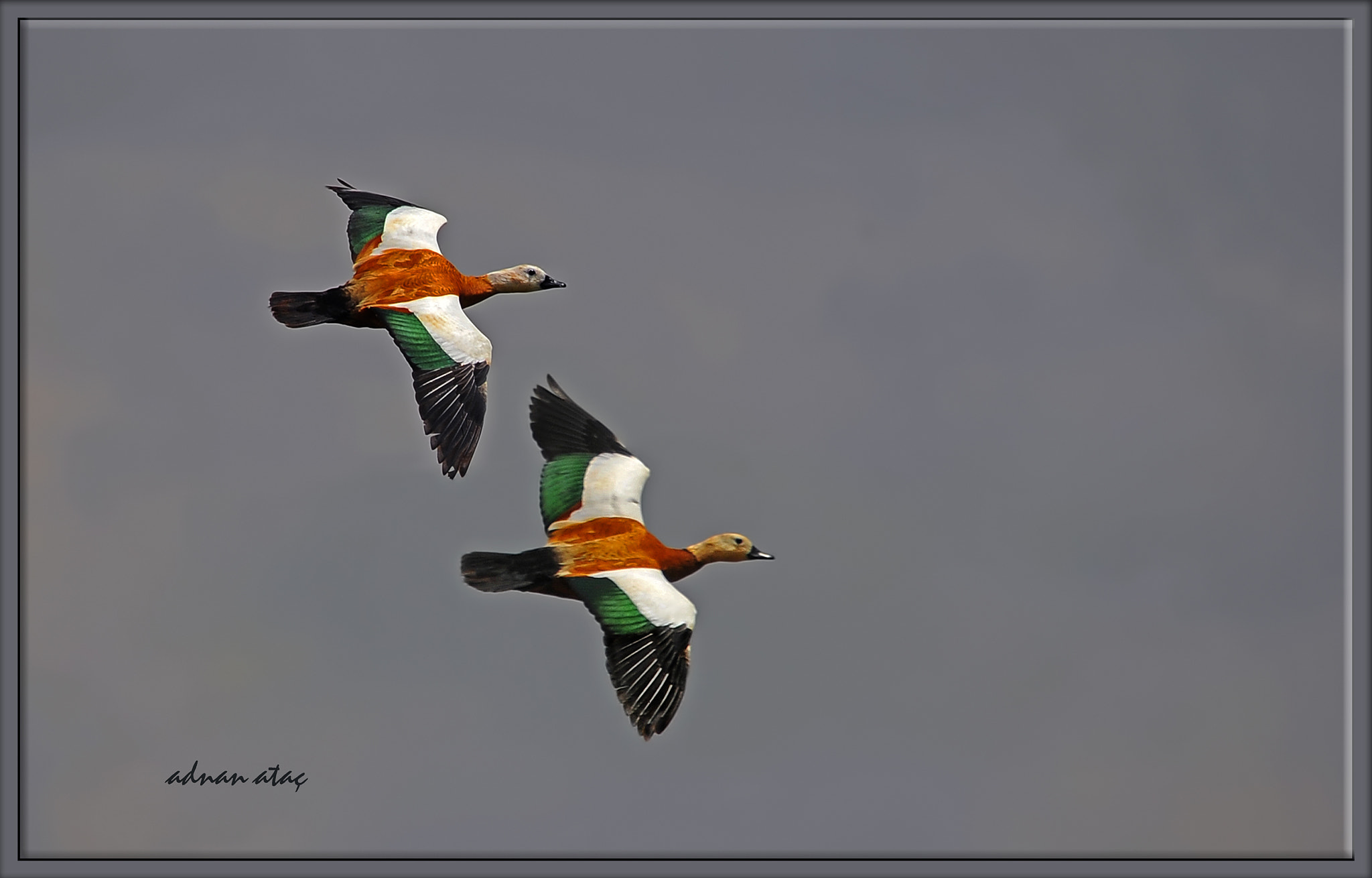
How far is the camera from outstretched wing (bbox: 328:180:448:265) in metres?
35.6

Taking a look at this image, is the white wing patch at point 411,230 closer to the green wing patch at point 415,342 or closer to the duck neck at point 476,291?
the duck neck at point 476,291

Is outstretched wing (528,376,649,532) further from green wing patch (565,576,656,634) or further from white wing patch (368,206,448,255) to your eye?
white wing patch (368,206,448,255)

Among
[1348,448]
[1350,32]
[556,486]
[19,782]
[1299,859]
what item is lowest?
[1299,859]

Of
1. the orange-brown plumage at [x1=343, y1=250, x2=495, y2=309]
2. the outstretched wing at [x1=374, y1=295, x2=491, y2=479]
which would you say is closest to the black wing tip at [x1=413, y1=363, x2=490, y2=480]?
the outstretched wing at [x1=374, y1=295, x2=491, y2=479]

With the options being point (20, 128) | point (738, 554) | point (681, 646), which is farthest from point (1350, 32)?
point (20, 128)

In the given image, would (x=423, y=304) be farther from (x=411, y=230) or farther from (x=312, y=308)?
(x=411, y=230)

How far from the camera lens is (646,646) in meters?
30.2

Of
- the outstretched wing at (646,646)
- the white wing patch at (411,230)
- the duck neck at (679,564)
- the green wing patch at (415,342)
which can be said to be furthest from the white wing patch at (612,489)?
the white wing patch at (411,230)

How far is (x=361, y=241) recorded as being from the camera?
3597 cm

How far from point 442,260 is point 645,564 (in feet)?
23.2

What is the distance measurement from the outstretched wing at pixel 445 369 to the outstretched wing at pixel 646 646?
10.8 ft

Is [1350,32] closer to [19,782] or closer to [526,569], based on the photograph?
[526,569]

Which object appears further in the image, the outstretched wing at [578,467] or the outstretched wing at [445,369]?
the outstretched wing at [578,467]

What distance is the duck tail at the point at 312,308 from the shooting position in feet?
109
